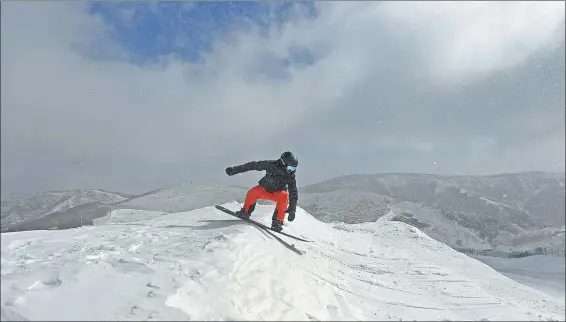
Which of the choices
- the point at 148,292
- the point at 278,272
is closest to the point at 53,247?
the point at 148,292

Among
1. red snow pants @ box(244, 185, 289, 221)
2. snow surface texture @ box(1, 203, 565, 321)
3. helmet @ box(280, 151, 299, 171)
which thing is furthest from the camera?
red snow pants @ box(244, 185, 289, 221)

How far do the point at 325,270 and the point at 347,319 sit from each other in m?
2.71

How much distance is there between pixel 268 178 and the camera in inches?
392

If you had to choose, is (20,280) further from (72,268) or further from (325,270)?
(325,270)

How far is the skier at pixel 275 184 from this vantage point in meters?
9.84

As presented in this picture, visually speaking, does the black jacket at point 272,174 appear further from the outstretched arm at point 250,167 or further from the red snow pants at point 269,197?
the red snow pants at point 269,197

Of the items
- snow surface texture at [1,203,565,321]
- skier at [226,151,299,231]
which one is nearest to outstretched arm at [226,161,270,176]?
skier at [226,151,299,231]

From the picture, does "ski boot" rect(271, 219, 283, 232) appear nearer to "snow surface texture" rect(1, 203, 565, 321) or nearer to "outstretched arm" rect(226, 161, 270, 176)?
"snow surface texture" rect(1, 203, 565, 321)

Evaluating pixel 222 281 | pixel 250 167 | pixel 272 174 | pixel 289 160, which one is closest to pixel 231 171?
pixel 250 167

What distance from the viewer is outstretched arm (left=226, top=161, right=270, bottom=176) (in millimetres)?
9891

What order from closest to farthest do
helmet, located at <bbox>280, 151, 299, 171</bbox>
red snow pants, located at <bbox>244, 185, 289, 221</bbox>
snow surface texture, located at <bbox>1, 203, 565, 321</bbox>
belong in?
1. snow surface texture, located at <bbox>1, 203, 565, 321</bbox>
2. helmet, located at <bbox>280, 151, 299, 171</bbox>
3. red snow pants, located at <bbox>244, 185, 289, 221</bbox>

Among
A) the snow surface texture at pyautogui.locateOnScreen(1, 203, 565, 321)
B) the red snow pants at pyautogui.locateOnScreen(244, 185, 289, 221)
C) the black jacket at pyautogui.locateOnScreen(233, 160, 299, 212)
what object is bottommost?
the snow surface texture at pyautogui.locateOnScreen(1, 203, 565, 321)

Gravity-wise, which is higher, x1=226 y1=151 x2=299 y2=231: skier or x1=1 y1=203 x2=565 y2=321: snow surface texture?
x1=226 y1=151 x2=299 y2=231: skier

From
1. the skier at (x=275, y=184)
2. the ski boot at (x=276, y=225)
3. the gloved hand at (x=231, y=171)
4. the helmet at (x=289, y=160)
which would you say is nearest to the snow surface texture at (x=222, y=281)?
the ski boot at (x=276, y=225)
